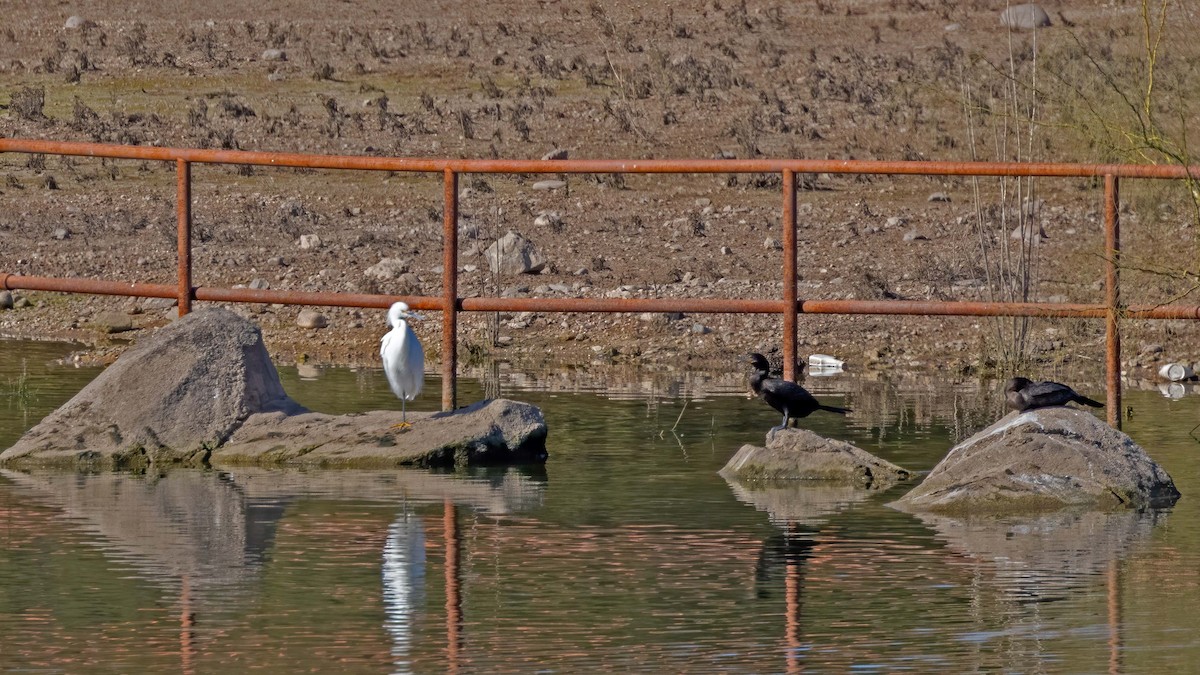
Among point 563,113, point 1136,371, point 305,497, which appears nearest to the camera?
point 305,497

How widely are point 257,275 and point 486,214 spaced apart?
384 cm

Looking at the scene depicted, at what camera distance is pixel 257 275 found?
19.2 m

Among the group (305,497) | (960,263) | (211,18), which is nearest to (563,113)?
(960,263)

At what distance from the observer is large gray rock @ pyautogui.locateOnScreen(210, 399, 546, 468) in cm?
1068

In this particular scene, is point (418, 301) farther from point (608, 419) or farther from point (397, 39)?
point (397, 39)

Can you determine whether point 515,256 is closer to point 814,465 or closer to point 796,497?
point 814,465

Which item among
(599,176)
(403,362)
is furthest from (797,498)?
(599,176)

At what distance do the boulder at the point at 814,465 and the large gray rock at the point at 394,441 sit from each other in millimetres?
960

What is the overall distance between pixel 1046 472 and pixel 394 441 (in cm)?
287

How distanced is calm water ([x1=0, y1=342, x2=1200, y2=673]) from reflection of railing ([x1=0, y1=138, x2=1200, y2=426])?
67 cm

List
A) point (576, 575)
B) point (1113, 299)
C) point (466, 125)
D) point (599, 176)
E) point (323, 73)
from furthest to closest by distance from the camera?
point (323, 73)
point (466, 125)
point (599, 176)
point (1113, 299)
point (576, 575)

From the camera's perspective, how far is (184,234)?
12.2 m

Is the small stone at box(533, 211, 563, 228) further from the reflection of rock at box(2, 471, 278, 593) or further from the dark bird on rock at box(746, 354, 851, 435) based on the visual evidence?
the reflection of rock at box(2, 471, 278, 593)

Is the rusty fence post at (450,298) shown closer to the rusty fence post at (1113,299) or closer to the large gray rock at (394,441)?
the large gray rock at (394,441)
